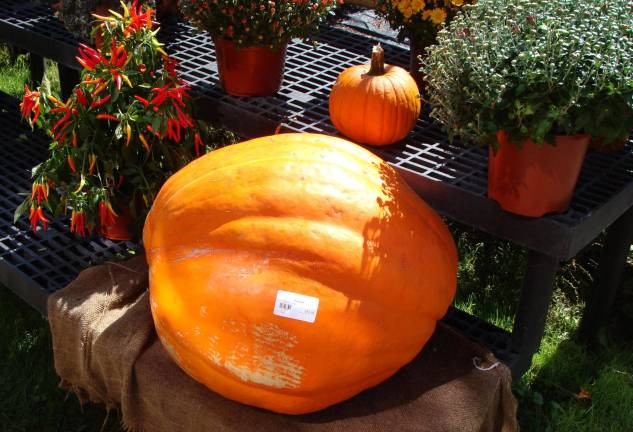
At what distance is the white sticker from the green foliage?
1.83 feet

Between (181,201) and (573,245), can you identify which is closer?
(573,245)

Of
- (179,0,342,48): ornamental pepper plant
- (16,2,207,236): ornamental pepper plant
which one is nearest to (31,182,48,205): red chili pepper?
(16,2,207,236): ornamental pepper plant

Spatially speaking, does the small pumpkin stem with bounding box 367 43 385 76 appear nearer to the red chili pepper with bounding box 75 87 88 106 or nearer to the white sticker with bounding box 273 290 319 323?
the white sticker with bounding box 273 290 319 323

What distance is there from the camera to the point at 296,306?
185 centimetres

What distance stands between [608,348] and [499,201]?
1.18 metres

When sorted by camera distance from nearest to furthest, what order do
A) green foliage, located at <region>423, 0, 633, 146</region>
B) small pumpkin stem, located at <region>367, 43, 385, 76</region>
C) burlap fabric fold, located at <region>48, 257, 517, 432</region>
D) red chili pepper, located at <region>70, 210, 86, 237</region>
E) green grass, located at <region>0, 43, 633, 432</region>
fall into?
1. green foliage, located at <region>423, 0, 633, 146</region>
2. burlap fabric fold, located at <region>48, 257, 517, 432</region>
3. small pumpkin stem, located at <region>367, 43, 385, 76</region>
4. red chili pepper, located at <region>70, 210, 86, 237</region>
5. green grass, located at <region>0, 43, 633, 432</region>

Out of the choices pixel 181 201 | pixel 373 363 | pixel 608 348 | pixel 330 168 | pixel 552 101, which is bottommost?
pixel 608 348

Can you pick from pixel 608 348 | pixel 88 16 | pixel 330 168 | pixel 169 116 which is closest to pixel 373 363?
pixel 330 168

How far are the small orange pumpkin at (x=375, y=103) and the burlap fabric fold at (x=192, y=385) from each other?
0.60 metres

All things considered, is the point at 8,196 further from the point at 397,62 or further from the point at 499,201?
the point at 499,201

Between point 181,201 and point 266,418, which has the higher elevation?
point 181,201

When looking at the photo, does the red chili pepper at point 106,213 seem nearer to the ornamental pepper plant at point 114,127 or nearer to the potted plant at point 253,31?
the ornamental pepper plant at point 114,127

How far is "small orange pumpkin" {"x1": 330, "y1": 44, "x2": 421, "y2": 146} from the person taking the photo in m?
2.21

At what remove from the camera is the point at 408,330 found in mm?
1970
